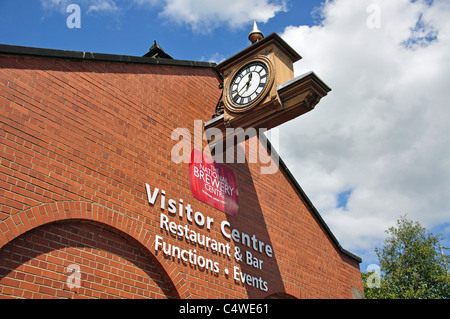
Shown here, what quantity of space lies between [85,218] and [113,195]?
63cm

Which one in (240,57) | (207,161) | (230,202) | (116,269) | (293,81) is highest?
(240,57)

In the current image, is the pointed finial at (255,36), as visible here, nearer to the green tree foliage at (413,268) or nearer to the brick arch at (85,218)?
the brick arch at (85,218)

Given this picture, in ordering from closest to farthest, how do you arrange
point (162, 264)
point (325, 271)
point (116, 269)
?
point (116, 269) < point (162, 264) < point (325, 271)

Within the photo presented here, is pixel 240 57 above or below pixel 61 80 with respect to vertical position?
above

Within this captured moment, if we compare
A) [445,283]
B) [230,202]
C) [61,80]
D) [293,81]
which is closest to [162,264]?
[230,202]

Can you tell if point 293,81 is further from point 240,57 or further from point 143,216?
point 143,216

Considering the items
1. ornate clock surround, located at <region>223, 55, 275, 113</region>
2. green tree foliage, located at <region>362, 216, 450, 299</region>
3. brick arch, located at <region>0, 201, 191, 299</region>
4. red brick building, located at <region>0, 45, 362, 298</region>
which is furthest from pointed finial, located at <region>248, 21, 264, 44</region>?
green tree foliage, located at <region>362, 216, 450, 299</region>

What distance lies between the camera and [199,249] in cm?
750

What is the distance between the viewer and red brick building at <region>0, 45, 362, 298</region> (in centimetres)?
543

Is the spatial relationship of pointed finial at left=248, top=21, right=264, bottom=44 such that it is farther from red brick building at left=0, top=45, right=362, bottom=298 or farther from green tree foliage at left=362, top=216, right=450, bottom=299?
green tree foliage at left=362, top=216, right=450, bottom=299

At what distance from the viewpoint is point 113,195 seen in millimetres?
6445

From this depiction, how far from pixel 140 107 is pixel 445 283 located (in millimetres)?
18949

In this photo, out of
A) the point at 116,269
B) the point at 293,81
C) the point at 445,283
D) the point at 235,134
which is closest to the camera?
the point at 116,269

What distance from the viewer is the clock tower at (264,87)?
733 centimetres
